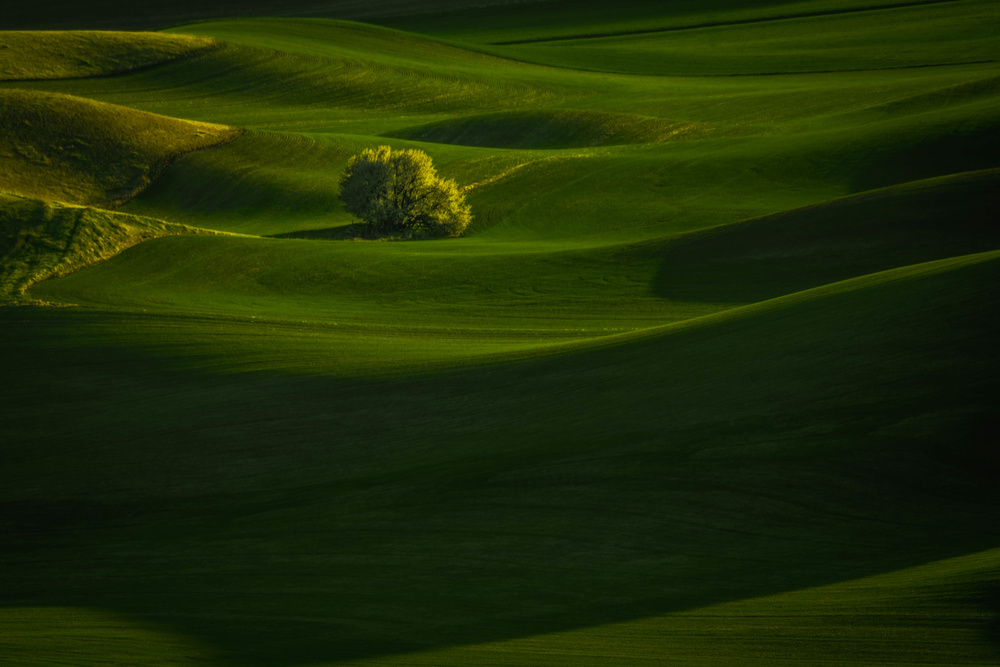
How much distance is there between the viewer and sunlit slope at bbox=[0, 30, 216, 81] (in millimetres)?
69875

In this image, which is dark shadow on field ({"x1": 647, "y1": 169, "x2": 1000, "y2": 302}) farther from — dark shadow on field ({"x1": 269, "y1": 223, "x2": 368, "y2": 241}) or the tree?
dark shadow on field ({"x1": 269, "y1": 223, "x2": 368, "y2": 241})

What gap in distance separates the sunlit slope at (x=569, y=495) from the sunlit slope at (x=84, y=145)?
121ft

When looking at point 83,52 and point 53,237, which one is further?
point 83,52

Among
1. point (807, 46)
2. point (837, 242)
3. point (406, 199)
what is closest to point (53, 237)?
point (406, 199)

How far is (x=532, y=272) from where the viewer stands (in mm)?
29297

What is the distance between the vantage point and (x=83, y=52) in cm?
7375

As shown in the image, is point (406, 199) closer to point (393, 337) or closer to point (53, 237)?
point (53, 237)

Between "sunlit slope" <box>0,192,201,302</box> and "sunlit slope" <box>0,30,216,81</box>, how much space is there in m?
42.8

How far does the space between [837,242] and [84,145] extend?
4004 cm

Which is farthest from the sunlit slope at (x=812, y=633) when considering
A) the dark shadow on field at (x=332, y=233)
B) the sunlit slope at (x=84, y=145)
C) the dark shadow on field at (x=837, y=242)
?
the sunlit slope at (x=84, y=145)

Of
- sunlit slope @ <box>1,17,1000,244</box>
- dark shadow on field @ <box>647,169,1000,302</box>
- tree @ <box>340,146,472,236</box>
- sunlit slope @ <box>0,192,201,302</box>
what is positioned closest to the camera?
dark shadow on field @ <box>647,169,1000,302</box>

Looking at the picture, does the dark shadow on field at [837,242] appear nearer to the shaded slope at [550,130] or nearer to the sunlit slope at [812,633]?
the sunlit slope at [812,633]

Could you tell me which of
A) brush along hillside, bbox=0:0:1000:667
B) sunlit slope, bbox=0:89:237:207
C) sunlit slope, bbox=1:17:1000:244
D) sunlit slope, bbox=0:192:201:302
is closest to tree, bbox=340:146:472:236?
sunlit slope, bbox=1:17:1000:244

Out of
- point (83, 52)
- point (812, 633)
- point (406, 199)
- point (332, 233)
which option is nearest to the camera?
point (812, 633)
